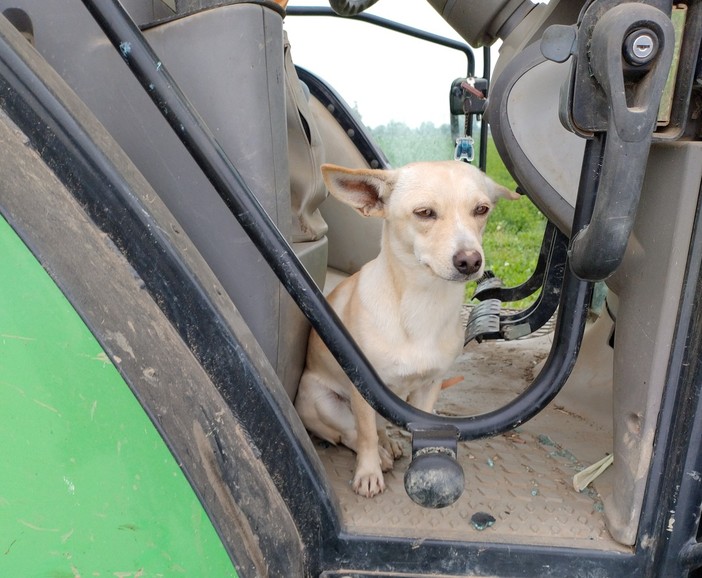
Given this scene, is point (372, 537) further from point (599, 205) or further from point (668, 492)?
point (599, 205)

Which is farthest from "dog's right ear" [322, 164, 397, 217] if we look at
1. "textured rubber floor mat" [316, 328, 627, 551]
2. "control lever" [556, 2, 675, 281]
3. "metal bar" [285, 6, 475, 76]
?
"metal bar" [285, 6, 475, 76]

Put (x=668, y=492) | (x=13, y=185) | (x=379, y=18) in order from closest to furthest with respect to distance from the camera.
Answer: (x=13, y=185) < (x=668, y=492) < (x=379, y=18)

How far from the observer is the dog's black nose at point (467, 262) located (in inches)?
50.8

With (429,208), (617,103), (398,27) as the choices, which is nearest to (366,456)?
(429,208)

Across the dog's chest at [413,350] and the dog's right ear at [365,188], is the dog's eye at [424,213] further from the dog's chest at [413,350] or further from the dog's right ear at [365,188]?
the dog's chest at [413,350]

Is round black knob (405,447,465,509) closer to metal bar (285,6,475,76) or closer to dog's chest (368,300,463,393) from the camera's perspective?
dog's chest (368,300,463,393)

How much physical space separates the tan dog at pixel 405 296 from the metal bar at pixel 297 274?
0.44 meters

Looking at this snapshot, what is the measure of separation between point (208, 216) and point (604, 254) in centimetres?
50

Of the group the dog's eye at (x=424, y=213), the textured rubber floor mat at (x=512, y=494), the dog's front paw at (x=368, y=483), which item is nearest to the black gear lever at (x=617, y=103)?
the textured rubber floor mat at (x=512, y=494)

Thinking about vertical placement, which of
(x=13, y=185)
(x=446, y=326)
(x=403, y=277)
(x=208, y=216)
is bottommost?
(x=446, y=326)

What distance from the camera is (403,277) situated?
1440 millimetres

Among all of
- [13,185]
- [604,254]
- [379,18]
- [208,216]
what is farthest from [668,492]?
[379,18]

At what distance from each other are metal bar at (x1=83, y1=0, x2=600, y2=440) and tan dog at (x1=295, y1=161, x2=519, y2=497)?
0.44 meters

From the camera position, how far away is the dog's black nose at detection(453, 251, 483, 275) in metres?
1.29
